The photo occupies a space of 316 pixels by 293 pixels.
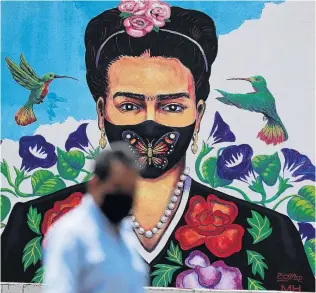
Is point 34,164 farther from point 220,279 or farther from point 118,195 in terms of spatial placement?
point 118,195

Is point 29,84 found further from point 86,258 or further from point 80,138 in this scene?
point 86,258

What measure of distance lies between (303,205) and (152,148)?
1301 millimetres

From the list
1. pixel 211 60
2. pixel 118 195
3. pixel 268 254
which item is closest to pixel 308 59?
pixel 211 60

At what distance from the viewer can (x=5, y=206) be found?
5.71 metres

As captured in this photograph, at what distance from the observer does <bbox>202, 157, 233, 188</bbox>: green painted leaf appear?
18.0 ft

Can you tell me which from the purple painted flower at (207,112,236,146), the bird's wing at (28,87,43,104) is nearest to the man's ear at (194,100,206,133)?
the purple painted flower at (207,112,236,146)

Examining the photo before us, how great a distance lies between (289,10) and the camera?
5.44 m

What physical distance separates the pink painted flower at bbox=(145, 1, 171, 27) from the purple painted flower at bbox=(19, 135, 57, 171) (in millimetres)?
1355

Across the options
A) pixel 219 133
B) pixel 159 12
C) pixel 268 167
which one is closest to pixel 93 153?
pixel 219 133

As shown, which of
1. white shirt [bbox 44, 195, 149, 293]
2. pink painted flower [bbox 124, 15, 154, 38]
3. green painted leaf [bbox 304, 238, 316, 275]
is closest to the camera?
white shirt [bbox 44, 195, 149, 293]

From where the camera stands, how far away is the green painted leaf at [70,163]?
5629 millimetres

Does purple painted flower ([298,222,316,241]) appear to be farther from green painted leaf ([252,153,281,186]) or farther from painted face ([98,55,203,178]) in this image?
painted face ([98,55,203,178])

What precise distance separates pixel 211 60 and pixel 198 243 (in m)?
1.49
